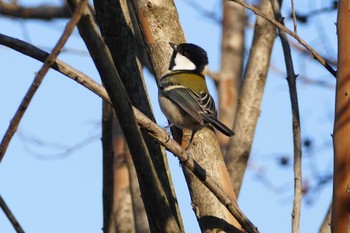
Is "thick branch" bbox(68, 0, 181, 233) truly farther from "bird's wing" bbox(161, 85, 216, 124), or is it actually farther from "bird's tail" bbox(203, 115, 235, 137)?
"bird's wing" bbox(161, 85, 216, 124)

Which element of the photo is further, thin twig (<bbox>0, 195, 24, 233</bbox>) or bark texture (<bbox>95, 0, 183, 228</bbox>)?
bark texture (<bbox>95, 0, 183, 228</bbox>)

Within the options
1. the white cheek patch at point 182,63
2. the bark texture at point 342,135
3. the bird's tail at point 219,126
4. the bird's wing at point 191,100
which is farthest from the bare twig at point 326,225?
the white cheek patch at point 182,63

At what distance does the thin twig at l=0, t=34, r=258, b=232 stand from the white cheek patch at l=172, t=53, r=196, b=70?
1.37m

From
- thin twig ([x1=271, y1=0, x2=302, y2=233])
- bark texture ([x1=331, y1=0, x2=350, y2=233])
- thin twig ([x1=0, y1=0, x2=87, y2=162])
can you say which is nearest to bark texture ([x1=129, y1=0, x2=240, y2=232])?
thin twig ([x1=271, y1=0, x2=302, y2=233])

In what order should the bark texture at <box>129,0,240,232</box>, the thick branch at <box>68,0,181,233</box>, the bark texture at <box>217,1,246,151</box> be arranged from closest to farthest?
the thick branch at <box>68,0,181,233</box> → the bark texture at <box>129,0,240,232</box> → the bark texture at <box>217,1,246,151</box>

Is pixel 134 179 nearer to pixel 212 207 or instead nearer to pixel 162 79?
pixel 162 79

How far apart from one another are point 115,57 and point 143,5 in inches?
22.5

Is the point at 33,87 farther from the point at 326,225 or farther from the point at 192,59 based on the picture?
the point at 192,59

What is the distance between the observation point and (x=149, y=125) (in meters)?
2.88

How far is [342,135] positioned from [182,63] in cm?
192

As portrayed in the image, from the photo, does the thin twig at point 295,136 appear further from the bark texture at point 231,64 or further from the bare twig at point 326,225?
the bark texture at point 231,64

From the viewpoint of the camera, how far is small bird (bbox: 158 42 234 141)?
387cm

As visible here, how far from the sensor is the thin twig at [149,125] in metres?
2.64

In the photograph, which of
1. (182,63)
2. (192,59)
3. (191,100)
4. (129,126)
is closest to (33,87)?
(129,126)
